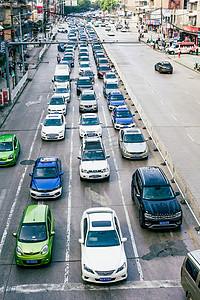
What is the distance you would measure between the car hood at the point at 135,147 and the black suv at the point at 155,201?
19.8 feet

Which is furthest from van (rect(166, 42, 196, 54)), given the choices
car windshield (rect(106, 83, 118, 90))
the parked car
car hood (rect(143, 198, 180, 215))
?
car hood (rect(143, 198, 180, 215))

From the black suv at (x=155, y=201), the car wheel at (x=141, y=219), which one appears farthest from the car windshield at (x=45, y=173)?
the car wheel at (x=141, y=219)

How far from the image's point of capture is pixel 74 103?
4100 centimetres

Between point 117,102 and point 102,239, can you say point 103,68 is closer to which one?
point 117,102

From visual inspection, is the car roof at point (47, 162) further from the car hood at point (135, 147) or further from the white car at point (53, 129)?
the white car at point (53, 129)

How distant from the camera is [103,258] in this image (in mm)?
13781

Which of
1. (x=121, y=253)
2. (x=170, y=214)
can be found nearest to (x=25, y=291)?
(x=121, y=253)

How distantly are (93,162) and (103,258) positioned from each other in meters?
9.26

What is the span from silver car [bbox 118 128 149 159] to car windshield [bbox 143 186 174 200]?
7347 millimetres

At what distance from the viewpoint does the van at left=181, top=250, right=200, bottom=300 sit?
37.2 feet

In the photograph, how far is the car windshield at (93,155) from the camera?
22850mm

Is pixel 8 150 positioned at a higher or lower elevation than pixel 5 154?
higher

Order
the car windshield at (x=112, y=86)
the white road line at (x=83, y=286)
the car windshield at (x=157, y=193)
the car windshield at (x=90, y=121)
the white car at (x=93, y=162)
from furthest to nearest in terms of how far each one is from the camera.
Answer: the car windshield at (x=112, y=86) < the car windshield at (x=90, y=121) < the white car at (x=93, y=162) < the car windshield at (x=157, y=193) < the white road line at (x=83, y=286)

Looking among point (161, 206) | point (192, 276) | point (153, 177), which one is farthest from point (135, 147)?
point (192, 276)
